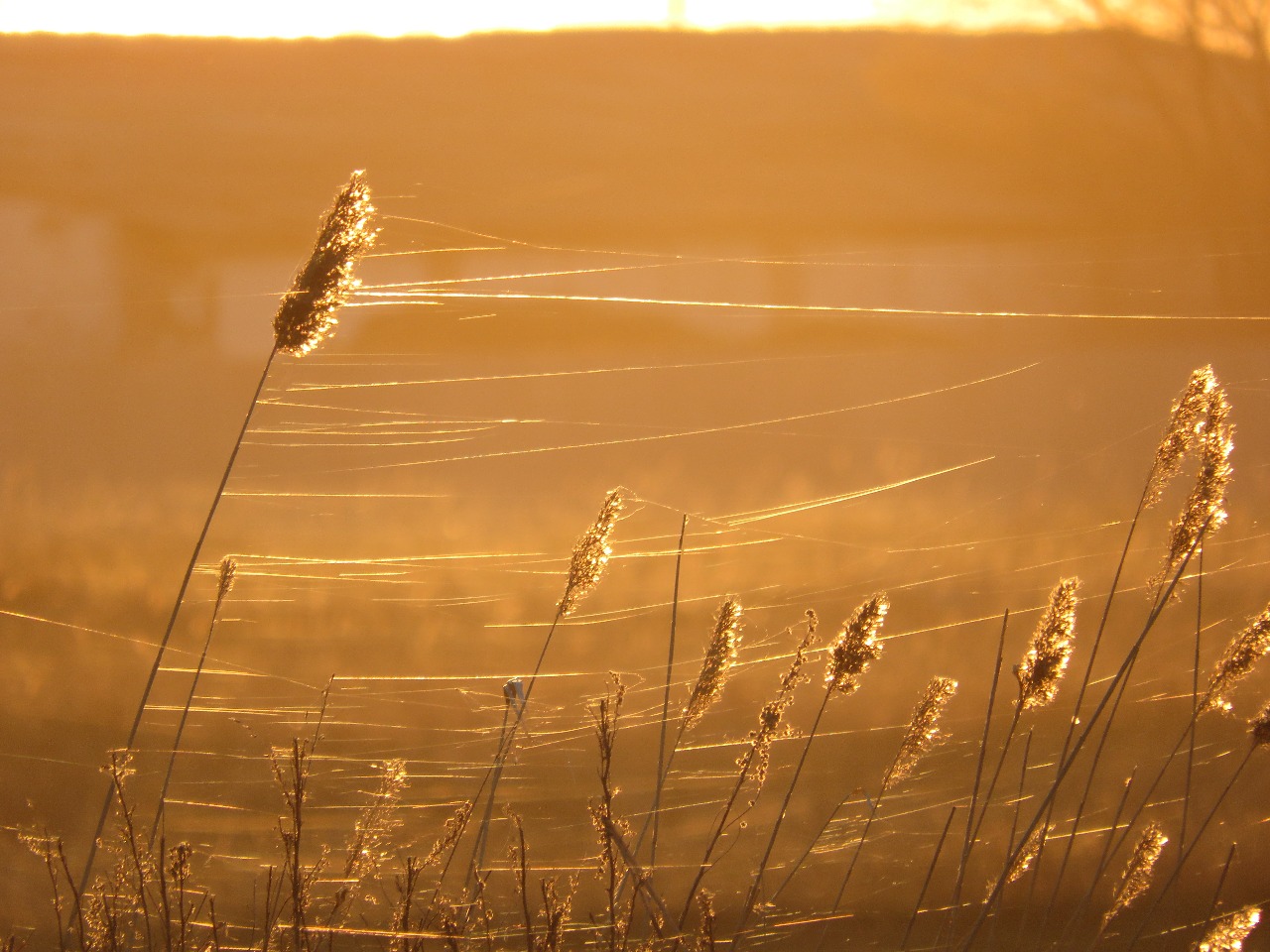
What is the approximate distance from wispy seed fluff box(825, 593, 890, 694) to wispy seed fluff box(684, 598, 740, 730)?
0.42 feet

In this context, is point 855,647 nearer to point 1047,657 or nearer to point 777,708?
point 777,708

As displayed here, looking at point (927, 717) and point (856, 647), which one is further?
point (927, 717)

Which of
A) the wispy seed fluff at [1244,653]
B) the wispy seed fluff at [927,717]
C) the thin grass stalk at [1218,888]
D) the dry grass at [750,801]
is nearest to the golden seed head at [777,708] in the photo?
the dry grass at [750,801]

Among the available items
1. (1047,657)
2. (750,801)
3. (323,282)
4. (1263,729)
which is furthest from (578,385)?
(1263,729)

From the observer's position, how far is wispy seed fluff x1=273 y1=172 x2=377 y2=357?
121cm

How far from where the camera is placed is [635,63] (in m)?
2.74

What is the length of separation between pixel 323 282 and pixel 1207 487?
1.19 m

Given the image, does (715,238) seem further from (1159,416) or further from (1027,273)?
(1159,416)

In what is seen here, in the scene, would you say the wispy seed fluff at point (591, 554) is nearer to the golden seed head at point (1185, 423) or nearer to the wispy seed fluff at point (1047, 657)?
the wispy seed fluff at point (1047, 657)

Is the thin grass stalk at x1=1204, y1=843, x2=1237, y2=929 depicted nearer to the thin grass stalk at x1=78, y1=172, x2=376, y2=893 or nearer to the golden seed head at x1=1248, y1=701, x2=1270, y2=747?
the golden seed head at x1=1248, y1=701, x2=1270, y2=747

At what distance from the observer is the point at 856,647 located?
123 centimetres

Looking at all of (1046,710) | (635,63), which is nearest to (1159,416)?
(1046,710)

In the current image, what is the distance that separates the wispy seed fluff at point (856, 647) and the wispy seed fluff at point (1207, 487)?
1.43 ft

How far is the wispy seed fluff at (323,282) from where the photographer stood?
3.97ft
